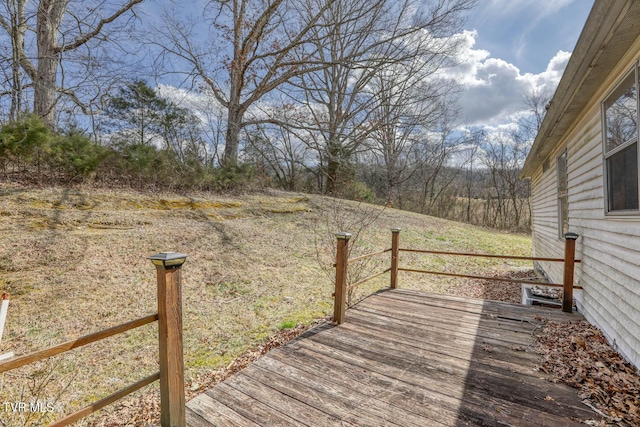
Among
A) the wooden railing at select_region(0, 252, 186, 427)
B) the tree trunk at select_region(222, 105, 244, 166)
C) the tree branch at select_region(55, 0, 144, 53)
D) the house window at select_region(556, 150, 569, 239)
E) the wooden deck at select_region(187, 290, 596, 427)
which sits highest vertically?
the tree branch at select_region(55, 0, 144, 53)

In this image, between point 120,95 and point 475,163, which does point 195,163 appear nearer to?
point 120,95

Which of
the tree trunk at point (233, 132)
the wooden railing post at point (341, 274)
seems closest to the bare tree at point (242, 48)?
the tree trunk at point (233, 132)

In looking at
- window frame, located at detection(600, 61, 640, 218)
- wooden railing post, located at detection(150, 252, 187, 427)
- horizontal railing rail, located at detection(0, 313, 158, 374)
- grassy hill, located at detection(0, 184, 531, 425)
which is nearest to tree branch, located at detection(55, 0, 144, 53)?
grassy hill, located at detection(0, 184, 531, 425)

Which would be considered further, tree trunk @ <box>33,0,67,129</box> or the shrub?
tree trunk @ <box>33,0,67,129</box>

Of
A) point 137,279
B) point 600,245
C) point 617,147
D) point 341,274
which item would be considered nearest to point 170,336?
point 341,274

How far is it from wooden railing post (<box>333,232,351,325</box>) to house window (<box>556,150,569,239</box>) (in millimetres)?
4139

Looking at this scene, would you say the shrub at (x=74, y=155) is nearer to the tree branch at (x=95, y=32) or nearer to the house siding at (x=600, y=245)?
the tree branch at (x=95, y=32)

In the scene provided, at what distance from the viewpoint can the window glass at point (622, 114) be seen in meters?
2.55

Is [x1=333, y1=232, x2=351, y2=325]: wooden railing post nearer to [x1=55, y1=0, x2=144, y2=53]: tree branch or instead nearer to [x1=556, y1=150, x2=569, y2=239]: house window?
[x1=556, y1=150, x2=569, y2=239]: house window

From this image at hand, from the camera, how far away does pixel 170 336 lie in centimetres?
183

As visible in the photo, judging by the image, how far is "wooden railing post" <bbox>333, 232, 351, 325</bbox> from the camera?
3.51 meters

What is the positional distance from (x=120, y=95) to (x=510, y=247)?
15.2m

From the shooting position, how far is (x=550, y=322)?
360 centimetres

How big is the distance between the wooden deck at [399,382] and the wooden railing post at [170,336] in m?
0.25
